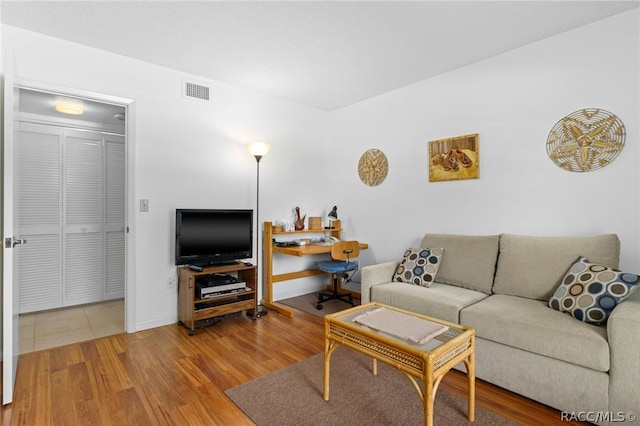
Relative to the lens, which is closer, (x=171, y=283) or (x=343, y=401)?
(x=343, y=401)

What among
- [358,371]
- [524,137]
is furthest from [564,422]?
[524,137]

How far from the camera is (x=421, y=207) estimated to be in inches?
141

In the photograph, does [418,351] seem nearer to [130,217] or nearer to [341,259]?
[341,259]

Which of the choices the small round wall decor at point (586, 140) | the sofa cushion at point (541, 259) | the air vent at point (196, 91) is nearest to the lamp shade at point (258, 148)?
the air vent at point (196, 91)

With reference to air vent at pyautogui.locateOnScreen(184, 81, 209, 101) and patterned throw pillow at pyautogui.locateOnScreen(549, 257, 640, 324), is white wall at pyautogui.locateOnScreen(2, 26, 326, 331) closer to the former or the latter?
air vent at pyautogui.locateOnScreen(184, 81, 209, 101)

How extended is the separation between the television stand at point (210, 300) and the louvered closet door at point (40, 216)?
5.34ft

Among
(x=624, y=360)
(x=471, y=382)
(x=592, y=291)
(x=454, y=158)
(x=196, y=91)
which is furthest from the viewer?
(x=196, y=91)

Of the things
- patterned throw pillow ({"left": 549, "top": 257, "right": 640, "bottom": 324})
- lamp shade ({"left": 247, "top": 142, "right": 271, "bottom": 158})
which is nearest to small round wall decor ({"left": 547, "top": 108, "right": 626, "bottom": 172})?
patterned throw pillow ({"left": 549, "top": 257, "right": 640, "bottom": 324})

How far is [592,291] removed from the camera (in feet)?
6.48

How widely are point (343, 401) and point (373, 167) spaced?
2825 millimetres

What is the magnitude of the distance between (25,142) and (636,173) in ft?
18.0

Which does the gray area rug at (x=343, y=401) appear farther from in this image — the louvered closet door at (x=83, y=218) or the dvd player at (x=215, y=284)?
the louvered closet door at (x=83, y=218)

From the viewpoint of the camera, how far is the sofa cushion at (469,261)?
2744 millimetres

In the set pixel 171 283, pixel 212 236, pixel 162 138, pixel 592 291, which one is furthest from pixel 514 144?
pixel 171 283
